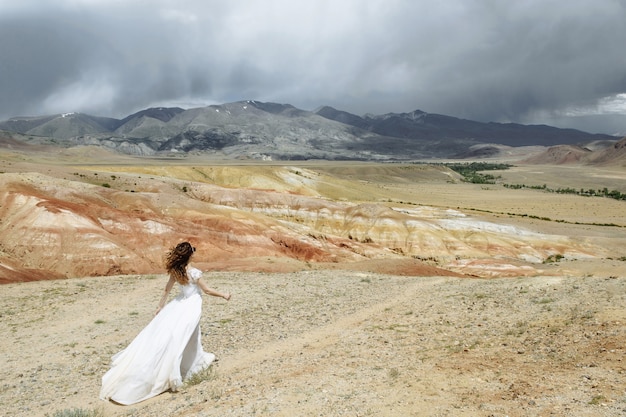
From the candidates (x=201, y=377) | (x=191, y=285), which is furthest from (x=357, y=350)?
(x=191, y=285)

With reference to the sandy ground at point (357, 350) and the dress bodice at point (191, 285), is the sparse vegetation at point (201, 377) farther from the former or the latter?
the dress bodice at point (191, 285)

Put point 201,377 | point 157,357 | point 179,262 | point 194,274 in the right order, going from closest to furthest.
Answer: point 157,357
point 179,262
point 194,274
point 201,377

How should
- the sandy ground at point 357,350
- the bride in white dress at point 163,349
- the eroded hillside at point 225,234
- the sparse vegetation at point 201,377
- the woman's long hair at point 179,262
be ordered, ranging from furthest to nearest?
the eroded hillside at point 225,234 < the sparse vegetation at point 201,377 < the woman's long hair at point 179,262 < the bride in white dress at point 163,349 < the sandy ground at point 357,350

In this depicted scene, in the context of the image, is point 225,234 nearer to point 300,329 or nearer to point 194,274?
point 300,329

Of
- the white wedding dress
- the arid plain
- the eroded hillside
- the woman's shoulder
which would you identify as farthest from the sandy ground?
the eroded hillside

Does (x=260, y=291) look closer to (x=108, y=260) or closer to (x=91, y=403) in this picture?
(x=91, y=403)

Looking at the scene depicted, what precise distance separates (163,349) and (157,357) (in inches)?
7.9

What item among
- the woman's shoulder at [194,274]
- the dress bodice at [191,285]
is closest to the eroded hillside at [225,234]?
the dress bodice at [191,285]

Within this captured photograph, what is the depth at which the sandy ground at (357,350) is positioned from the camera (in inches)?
351

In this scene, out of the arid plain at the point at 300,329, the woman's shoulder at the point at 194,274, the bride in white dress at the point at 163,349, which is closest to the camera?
the arid plain at the point at 300,329

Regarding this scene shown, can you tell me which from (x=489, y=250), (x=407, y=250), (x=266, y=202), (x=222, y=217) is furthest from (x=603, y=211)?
(x=222, y=217)

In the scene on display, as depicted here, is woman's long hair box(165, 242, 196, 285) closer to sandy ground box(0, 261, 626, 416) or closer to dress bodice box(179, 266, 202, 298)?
dress bodice box(179, 266, 202, 298)

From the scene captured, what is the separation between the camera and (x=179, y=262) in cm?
1009

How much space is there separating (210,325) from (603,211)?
13428cm
